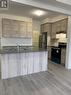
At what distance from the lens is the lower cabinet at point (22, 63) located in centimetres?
357

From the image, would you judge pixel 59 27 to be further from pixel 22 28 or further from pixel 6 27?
pixel 6 27

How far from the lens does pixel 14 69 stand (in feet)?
12.3

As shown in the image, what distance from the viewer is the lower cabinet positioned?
357cm

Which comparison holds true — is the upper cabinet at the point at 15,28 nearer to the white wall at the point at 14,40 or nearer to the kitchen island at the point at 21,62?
the white wall at the point at 14,40

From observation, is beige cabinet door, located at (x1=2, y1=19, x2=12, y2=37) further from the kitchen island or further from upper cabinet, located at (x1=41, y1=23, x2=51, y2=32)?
upper cabinet, located at (x1=41, y1=23, x2=51, y2=32)

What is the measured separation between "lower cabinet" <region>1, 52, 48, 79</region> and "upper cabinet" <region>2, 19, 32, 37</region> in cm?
250

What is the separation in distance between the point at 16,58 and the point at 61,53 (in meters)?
2.90

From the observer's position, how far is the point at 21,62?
389cm

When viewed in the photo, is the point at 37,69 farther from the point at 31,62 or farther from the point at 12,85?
the point at 12,85

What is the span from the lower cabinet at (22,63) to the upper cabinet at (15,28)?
2504 mm

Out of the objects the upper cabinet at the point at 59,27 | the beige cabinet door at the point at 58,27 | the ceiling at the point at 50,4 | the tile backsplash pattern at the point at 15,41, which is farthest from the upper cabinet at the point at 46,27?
the ceiling at the point at 50,4

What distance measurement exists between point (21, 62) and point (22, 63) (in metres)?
0.06

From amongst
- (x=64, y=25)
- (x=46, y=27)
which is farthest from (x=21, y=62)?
(x=46, y=27)

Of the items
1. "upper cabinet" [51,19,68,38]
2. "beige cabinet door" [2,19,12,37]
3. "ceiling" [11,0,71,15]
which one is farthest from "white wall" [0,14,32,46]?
"ceiling" [11,0,71,15]
